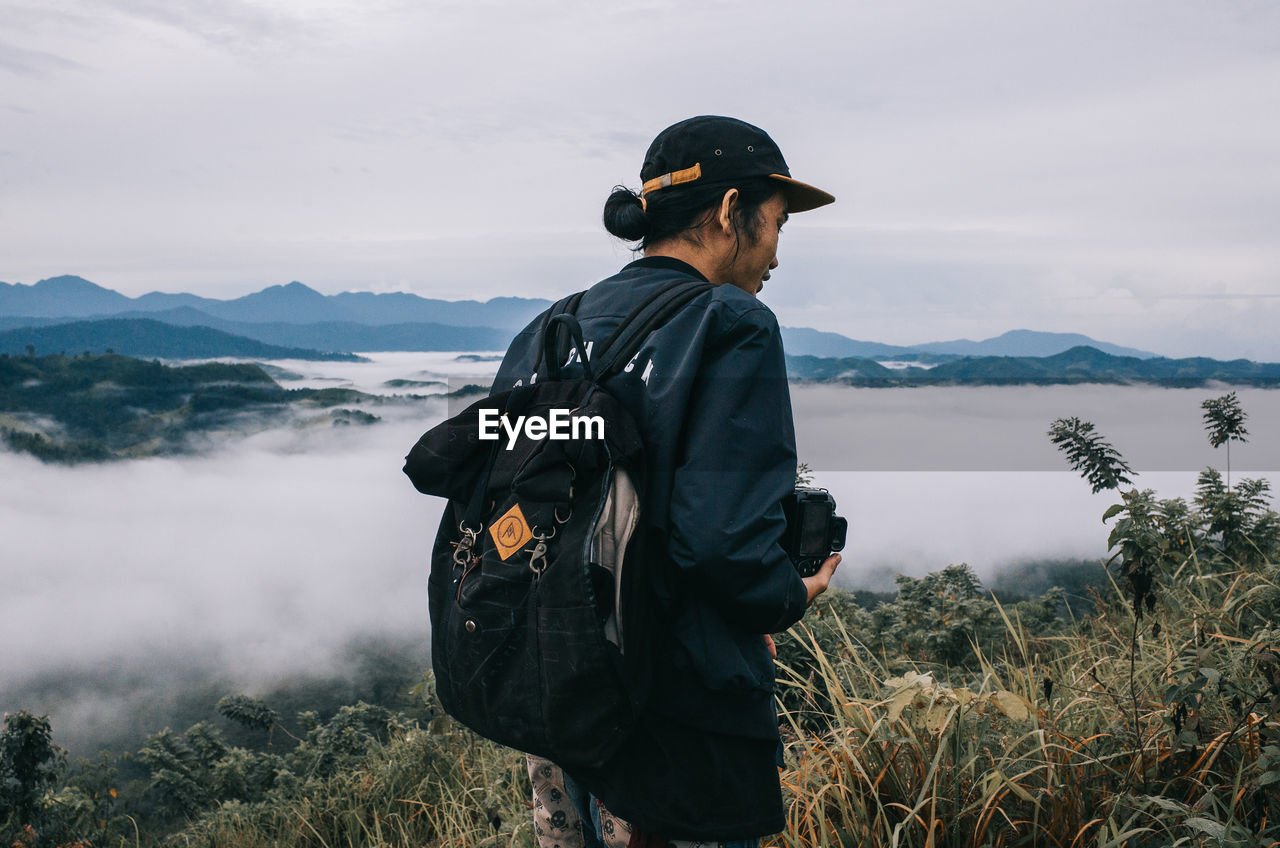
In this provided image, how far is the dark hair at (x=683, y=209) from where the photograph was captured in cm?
186

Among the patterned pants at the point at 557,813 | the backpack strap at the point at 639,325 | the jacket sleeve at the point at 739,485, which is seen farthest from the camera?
the patterned pants at the point at 557,813

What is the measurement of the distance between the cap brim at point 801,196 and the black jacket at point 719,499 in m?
0.39

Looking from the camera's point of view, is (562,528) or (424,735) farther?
(424,735)

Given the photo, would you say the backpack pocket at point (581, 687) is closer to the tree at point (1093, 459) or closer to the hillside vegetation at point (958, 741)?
the hillside vegetation at point (958, 741)

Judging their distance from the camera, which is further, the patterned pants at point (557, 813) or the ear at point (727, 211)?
the patterned pants at point (557, 813)

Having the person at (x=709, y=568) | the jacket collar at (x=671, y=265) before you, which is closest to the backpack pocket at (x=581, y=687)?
the person at (x=709, y=568)

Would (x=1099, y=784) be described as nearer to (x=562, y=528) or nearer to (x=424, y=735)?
(x=562, y=528)

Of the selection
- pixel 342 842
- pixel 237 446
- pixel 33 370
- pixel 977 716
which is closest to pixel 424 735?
pixel 342 842

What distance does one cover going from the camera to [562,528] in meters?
1.56

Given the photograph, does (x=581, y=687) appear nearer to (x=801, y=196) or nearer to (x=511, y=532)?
(x=511, y=532)

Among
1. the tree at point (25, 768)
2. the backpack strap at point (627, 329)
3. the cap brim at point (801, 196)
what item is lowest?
the tree at point (25, 768)

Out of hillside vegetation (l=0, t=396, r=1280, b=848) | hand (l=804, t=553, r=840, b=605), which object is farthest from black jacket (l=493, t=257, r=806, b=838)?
hillside vegetation (l=0, t=396, r=1280, b=848)

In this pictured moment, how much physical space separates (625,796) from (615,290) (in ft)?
3.43

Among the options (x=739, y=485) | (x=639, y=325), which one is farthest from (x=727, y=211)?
(x=739, y=485)
